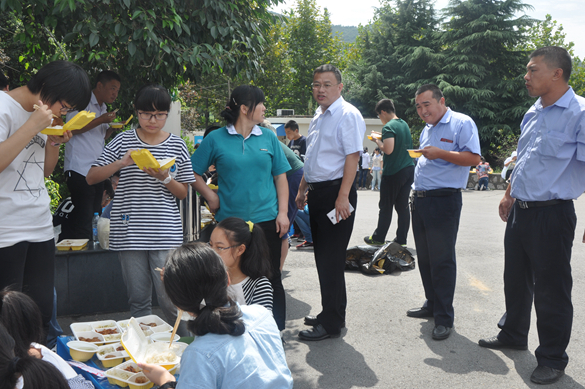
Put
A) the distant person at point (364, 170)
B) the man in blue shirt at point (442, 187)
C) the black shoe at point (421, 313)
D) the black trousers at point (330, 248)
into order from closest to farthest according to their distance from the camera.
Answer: the black trousers at point (330, 248)
the man in blue shirt at point (442, 187)
the black shoe at point (421, 313)
the distant person at point (364, 170)

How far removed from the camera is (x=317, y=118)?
4250 mm

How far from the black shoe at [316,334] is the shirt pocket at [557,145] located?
7.17ft

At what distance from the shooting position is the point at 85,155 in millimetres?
5027

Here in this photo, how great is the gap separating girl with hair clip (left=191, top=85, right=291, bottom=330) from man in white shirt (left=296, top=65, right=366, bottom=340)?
1.35ft

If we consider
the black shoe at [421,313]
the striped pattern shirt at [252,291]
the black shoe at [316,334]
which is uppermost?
the striped pattern shirt at [252,291]

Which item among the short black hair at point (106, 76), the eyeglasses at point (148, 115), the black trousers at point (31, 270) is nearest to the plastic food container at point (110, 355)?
the black trousers at point (31, 270)

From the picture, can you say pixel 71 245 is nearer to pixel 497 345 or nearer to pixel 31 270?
pixel 31 270

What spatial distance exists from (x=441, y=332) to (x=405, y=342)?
1.04ft

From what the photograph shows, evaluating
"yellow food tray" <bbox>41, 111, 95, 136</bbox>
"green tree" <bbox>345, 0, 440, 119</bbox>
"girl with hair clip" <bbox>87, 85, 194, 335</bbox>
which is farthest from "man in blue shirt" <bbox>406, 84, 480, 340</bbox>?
"green tree" <bbox>345, 0, 440, 119</bbox>

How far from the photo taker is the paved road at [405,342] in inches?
138

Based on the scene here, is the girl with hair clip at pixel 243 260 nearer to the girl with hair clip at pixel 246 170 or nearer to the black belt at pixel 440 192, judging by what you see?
the girl with hair clip at pixel 246 170

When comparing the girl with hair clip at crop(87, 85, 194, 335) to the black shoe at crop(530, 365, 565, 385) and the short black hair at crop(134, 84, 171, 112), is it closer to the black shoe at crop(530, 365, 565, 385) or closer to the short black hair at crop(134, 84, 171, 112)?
the short black hair at crop(134, 84, 171, 112)

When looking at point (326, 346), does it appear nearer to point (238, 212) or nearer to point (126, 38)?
point (238, 212)

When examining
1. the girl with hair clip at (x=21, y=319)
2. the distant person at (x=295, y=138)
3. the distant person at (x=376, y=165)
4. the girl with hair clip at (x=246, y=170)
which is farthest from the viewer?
the distant person at (x=376, y=165)
